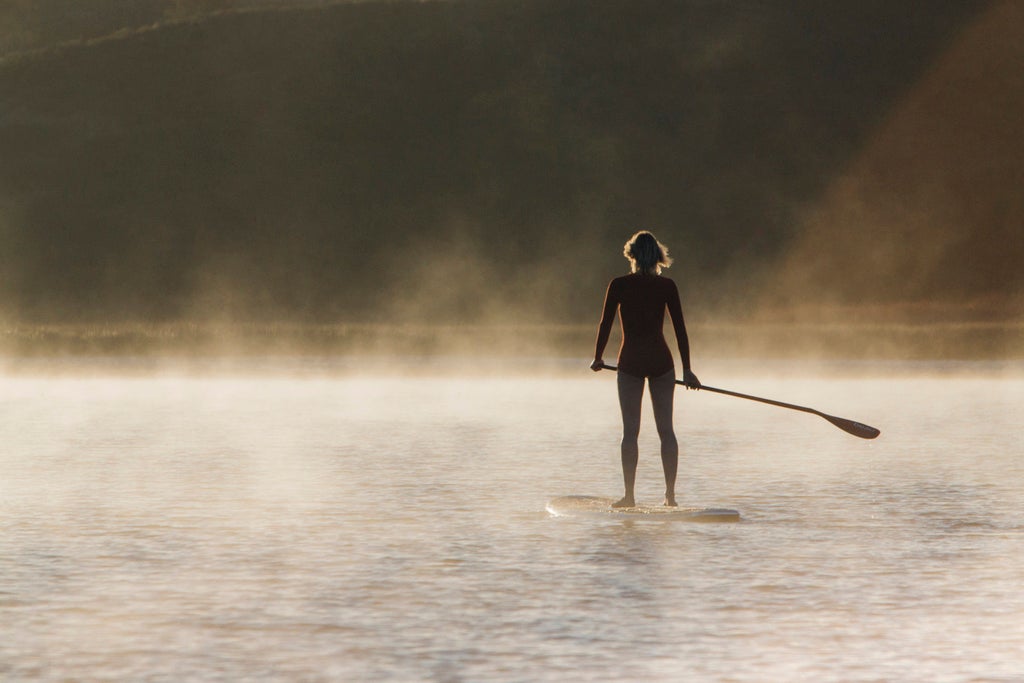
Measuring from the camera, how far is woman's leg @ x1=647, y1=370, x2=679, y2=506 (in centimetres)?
1237

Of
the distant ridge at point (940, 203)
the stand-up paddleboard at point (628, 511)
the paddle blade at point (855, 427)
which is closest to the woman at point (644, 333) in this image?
the stand-up paddleboard at point (628, 511)

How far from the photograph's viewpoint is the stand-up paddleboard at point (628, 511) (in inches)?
489

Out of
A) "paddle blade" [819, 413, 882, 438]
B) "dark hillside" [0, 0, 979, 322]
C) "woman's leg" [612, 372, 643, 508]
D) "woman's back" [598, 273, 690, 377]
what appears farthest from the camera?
"dark hillside" [0, 0, 979, 322]

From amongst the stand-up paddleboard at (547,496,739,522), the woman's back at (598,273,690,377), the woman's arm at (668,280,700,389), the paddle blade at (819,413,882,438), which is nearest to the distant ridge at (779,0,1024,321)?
the paddle blade at (819,413,882,438)

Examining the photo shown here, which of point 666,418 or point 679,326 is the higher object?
point 679,326

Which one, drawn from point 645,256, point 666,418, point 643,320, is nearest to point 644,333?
point 643,320

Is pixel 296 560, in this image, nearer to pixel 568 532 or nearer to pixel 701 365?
pixel 568 532

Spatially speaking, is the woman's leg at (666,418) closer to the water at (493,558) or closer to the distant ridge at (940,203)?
the water at (493,558)

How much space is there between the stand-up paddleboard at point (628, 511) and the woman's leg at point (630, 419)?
154 millimetres

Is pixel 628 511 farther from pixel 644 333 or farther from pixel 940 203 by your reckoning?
pixel 940 203

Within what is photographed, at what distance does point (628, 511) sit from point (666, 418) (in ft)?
2.40

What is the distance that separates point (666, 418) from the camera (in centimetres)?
1255

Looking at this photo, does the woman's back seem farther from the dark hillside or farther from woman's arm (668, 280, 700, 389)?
the dark hillside

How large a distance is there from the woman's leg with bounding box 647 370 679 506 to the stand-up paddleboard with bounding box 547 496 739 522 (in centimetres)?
Answer: 24
